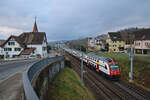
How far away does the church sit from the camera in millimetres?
38000

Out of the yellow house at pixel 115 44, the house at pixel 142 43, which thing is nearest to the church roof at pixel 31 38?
the yellow house at pixel 115 44

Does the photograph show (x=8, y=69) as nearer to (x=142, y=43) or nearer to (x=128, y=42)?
(x=142, y=43)

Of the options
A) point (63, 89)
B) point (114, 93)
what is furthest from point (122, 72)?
point (63, 89)

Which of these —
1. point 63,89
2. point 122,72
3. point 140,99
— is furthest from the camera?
point 122,72

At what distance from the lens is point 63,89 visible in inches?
594

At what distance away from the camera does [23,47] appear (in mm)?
38938

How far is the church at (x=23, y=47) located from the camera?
38.0 m

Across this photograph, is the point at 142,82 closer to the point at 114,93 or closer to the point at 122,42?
the point at 114,93

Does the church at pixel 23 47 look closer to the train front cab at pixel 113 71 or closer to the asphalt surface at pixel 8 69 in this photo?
the asphalt surface at pixel 8 69

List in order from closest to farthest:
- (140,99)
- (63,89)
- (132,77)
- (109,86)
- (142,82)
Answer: (140,99) < (63,89) < (109,86) < (142,82) < (132,77)

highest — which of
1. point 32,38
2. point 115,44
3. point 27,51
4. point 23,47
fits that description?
point 32,38

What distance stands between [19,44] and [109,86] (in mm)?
35626

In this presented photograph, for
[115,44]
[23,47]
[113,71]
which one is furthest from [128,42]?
[23,47]

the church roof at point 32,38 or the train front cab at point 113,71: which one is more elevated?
the church roof at point 32,38
